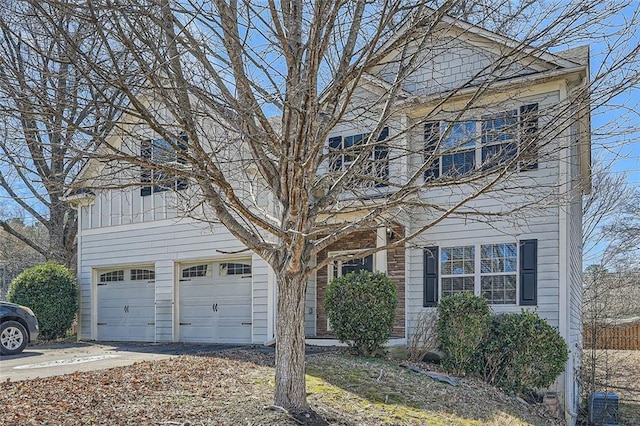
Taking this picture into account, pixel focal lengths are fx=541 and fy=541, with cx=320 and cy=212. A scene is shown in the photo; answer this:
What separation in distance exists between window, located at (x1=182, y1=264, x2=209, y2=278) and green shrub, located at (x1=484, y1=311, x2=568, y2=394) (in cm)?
714

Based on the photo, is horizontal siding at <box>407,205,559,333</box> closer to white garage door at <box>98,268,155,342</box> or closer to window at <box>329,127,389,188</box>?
window at <box>329,127,389,188</box>

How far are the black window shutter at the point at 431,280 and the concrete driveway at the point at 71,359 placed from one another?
172 inches

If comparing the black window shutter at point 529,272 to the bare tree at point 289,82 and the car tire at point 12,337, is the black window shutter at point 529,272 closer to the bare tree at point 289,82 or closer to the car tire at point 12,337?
the bare tree at point 289,82

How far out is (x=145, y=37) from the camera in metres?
4.54

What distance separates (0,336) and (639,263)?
19616mm

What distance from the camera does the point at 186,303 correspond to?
13.7m

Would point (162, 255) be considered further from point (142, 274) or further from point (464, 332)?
point (464, 332)

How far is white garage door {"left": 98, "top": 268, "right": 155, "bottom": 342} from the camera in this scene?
14336mm

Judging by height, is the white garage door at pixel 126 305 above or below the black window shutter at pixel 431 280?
below

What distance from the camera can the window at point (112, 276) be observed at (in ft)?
49.5

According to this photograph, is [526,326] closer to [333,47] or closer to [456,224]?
[456,224]

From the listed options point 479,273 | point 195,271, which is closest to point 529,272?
point 479,273

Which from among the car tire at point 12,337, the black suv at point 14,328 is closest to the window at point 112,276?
the black suv at point 14,328

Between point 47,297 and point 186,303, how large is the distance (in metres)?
3.99
